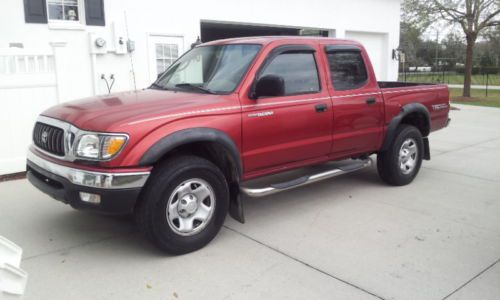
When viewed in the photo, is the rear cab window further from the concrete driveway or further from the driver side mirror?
the concrete driveway

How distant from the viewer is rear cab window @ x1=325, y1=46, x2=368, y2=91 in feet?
17.8

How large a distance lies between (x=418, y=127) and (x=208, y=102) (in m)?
3.68

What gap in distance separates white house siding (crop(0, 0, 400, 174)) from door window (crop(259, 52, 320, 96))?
3.95 meters

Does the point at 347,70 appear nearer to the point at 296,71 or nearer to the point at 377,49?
the point at 296,71

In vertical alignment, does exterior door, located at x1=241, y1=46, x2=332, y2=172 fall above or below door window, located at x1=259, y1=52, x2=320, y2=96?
below

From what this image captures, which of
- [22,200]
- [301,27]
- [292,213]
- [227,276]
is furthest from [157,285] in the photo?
[301,27]

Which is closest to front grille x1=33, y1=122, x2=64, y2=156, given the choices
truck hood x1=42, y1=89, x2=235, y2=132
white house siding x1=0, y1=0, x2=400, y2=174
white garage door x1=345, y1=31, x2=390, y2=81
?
truck hood x1=42, y1=89, x2=235, y2=132

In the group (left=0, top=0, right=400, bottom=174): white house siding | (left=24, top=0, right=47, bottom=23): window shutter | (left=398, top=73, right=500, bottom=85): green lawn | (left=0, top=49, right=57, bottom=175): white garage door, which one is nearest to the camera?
(left=0, top=49, right=57, bottom=175): white garage door

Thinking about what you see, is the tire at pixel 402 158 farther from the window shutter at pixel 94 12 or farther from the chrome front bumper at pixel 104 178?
the window shutter at pixel 94 12

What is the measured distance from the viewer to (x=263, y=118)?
4.61 metres

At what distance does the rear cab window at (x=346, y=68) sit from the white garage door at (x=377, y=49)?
10.2 meters

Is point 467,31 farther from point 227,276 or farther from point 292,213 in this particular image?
point 227,276

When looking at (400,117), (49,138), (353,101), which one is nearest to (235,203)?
(49,138)

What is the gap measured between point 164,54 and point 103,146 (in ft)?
22.6
